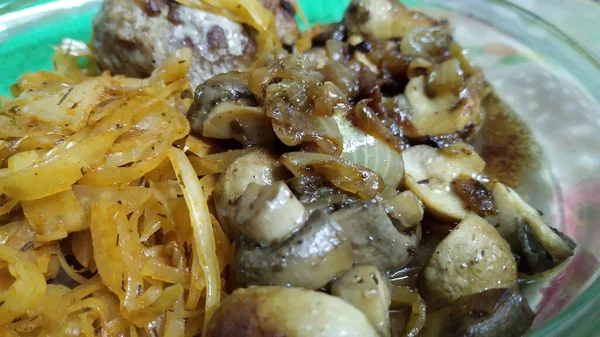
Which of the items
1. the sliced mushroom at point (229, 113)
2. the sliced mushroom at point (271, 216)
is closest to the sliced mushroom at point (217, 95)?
the sliced mushroom at point (229, 113)

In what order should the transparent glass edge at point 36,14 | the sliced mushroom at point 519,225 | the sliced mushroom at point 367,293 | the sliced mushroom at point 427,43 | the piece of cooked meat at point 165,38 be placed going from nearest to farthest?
the sliced mushroom at point 367,293, the sliced mushroom at point 519,225, the piece of cooked meat at point 165,38, the sliced mushroom at point 427,43, the transparent glass edge at point 36,14

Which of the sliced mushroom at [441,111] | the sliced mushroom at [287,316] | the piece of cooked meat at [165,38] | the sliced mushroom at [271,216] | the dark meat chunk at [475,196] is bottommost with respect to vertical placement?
the dark meat chunk at [475,196]

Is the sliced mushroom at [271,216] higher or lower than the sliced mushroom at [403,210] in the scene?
higher

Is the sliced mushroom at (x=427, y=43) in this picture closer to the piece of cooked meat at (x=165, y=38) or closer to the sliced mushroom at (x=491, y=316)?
the piece of cooked meat at (x=165, y=38)

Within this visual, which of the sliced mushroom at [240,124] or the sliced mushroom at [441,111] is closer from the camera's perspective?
the sliced mushroom at [240,124]

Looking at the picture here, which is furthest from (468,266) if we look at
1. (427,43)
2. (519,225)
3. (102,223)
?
(427,43)

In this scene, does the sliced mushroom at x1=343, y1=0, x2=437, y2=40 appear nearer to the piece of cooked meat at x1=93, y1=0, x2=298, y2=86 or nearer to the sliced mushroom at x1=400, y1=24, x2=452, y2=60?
the sliced mushroom at x1=400, y1=24, x2=452, y2=60
